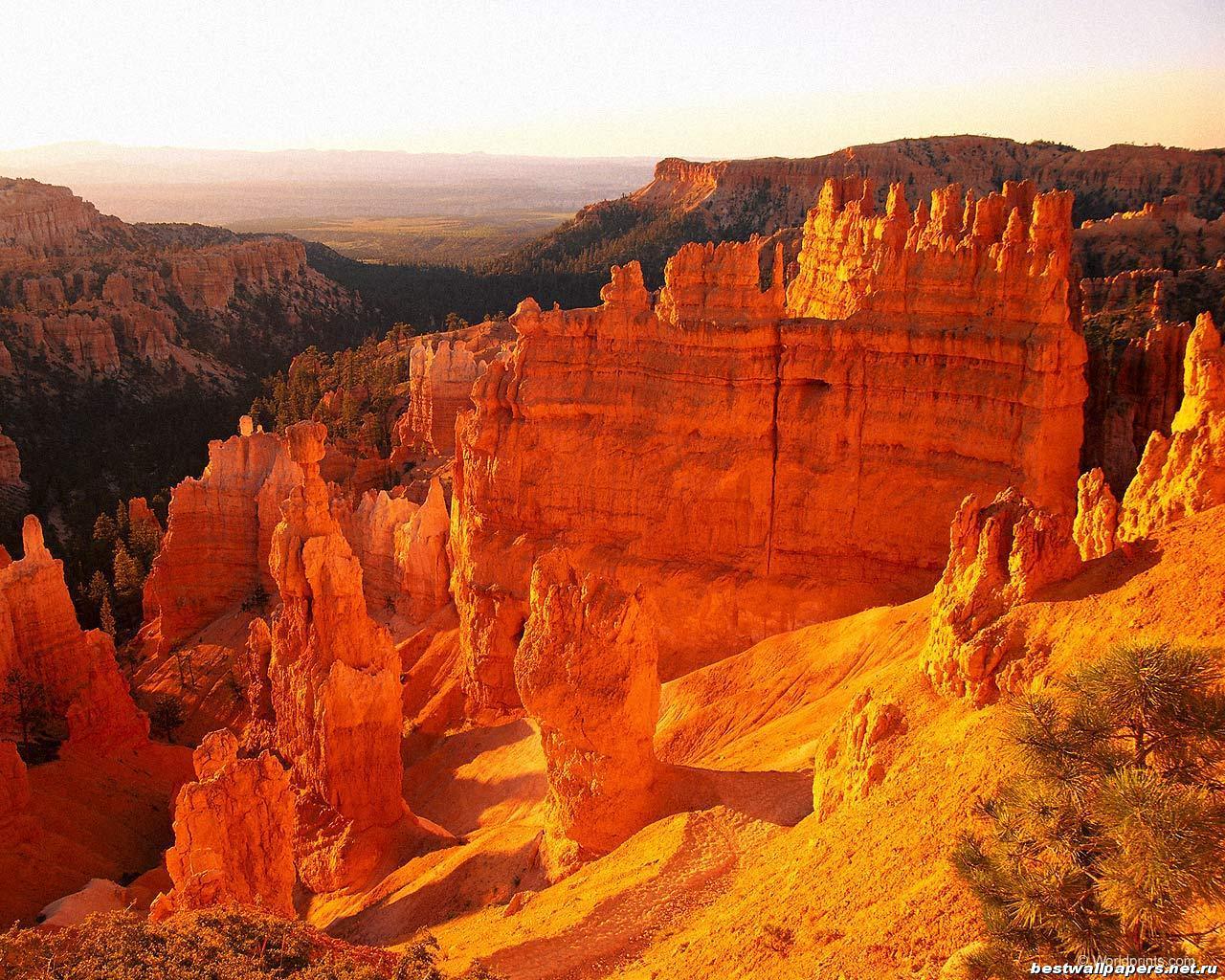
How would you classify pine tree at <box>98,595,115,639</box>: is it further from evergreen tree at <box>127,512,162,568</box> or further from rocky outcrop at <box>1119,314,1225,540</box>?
rocky outcrop at <box>1119,314,1225,540</box>

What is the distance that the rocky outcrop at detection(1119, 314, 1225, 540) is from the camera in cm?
1167

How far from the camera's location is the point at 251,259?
91.1 metres

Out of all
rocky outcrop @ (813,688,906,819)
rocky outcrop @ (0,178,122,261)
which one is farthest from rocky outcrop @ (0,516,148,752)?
rocky outcrop @ (0,178,122,261)

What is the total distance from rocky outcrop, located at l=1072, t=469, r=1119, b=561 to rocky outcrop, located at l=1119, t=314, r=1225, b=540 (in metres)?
0.22

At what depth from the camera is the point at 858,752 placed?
34.1 ft

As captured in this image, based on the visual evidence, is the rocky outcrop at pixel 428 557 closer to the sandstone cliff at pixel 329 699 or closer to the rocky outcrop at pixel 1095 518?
the sandstone cliff at pixel 329 699

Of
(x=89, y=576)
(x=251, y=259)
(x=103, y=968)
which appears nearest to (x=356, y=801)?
(x=103, y=968)

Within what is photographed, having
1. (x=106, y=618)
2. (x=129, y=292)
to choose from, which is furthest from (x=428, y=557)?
(x=129, y=292)

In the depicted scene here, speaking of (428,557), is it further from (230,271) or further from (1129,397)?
(230,271)

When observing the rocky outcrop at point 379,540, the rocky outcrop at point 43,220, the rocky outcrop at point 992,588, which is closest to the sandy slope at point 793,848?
the rocky outcrop at point 992,588

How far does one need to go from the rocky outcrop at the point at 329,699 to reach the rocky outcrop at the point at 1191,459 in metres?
12.7

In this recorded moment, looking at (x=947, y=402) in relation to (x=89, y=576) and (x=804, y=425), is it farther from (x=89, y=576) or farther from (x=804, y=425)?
(x=89, y=576)

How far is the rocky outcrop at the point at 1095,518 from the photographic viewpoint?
12.4 meters

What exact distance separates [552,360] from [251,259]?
7798 centimetres
